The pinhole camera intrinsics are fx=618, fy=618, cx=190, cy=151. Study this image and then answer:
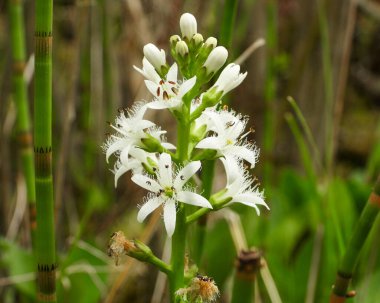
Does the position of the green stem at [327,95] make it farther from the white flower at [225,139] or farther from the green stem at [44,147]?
the green stem at [44,147]

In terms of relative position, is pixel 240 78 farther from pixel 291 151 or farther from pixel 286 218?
pixel 291 151

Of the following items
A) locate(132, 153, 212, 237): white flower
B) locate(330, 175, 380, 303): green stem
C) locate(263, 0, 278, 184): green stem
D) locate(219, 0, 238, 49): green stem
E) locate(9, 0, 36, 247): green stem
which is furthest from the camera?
locate(263, 0, 278, 184): green stem

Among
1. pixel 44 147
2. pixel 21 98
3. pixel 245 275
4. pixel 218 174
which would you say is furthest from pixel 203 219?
pixel 218 174

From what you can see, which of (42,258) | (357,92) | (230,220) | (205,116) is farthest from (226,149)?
(357,92)

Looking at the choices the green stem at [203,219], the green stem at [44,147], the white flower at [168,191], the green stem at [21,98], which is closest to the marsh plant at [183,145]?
the white flower at [168,191]

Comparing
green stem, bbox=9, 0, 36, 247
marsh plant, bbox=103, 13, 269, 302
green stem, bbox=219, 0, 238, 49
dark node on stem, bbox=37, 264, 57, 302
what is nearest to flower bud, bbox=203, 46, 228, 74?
marsh plant, bbox=103, 13, 269, 302

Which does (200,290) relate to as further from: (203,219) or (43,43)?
(43,43)

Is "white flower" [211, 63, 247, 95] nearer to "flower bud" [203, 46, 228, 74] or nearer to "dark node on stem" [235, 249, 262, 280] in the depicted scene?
"flower bud" [203, 46, 228, 74]
